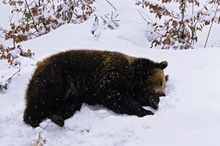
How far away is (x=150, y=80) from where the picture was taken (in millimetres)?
5344

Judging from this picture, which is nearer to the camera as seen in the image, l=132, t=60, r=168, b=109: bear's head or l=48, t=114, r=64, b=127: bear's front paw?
l=48, t=114, r=64, b=127: bear's front paw

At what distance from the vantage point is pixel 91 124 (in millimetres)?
4375

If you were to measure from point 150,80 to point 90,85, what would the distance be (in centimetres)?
92

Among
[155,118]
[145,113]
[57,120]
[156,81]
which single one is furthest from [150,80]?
[57,120]

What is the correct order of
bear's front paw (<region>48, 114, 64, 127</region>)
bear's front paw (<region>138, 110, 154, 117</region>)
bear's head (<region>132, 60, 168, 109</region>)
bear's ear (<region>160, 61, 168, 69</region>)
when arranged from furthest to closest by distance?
bear's ear (<region>160, 61, 168, 69</region>) < bear's head (<region>132, 60, 168, 109</region>) < bear's front paw (<region>138, 110, 154, 117</region>) < bear's front paw (<region>48, 114, 64, 127</region>)

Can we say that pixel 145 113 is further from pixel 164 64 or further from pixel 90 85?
pixel 164 64

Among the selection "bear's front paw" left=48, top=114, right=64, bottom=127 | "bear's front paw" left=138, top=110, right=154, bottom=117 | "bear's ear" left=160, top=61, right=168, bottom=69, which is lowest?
"bear's front paw" left=48, top=114, right=64, bottom=127

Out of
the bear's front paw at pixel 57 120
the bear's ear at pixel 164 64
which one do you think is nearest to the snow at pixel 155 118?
Result: the bear's front paw at pixel 57 120

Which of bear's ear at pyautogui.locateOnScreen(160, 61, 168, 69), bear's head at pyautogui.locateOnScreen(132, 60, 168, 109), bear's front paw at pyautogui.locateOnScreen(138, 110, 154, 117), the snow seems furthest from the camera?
bear's ear at pyautogui.locateOnScreen(160, 61, 168, 69)

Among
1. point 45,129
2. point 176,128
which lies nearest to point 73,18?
point 45,129

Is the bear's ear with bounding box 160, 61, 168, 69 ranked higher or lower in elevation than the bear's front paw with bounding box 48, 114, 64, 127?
higher

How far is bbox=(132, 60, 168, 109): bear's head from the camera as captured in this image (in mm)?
5121

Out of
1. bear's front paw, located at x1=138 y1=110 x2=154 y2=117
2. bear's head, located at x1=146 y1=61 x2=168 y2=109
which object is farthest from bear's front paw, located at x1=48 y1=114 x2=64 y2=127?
bear's head, located at x1=146 y1=61 x2=168 y2=109

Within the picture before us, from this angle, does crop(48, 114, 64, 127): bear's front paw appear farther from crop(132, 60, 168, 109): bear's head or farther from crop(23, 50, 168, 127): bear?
crop(132, 60, 168, 109): bear's head
